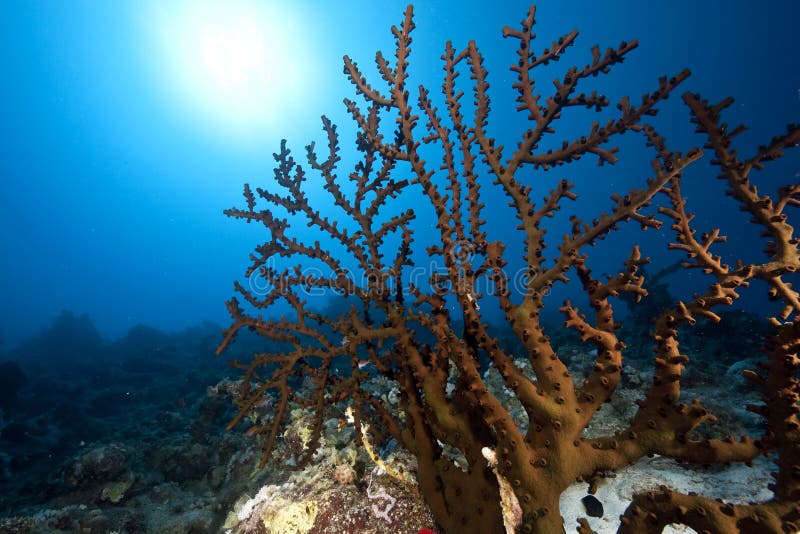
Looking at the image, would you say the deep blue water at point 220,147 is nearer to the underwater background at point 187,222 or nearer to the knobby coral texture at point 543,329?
the underwater background at point 187,222

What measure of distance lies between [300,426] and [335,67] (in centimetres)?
9392

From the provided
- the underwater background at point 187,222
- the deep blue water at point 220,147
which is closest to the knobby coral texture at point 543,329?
the underwater background at point 187,222

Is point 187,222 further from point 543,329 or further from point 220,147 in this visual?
point 543,329

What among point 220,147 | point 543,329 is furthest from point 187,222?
point 543,329

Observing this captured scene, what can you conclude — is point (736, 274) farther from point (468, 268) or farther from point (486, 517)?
point (486, 517)

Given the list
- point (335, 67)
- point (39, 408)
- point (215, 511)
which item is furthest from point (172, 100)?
point (215, 511)

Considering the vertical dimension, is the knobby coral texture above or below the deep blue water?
below

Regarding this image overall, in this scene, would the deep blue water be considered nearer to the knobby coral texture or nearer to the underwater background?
the underwater background

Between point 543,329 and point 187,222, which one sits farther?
point 187,222

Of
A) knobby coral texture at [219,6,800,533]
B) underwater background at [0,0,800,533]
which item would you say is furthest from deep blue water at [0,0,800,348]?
knobby coral texture at [219,6,800,533]

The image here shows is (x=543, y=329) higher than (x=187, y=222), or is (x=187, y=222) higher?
(x=187, y=222)

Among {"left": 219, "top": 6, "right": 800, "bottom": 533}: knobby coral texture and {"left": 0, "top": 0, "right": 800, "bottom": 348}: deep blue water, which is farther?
{"left": 0, "top": 0, "right": 800, "bottom": 348}: deep blue water

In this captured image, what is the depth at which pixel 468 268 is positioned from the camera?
9.59 ft

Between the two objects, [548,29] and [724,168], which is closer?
[724,168]
